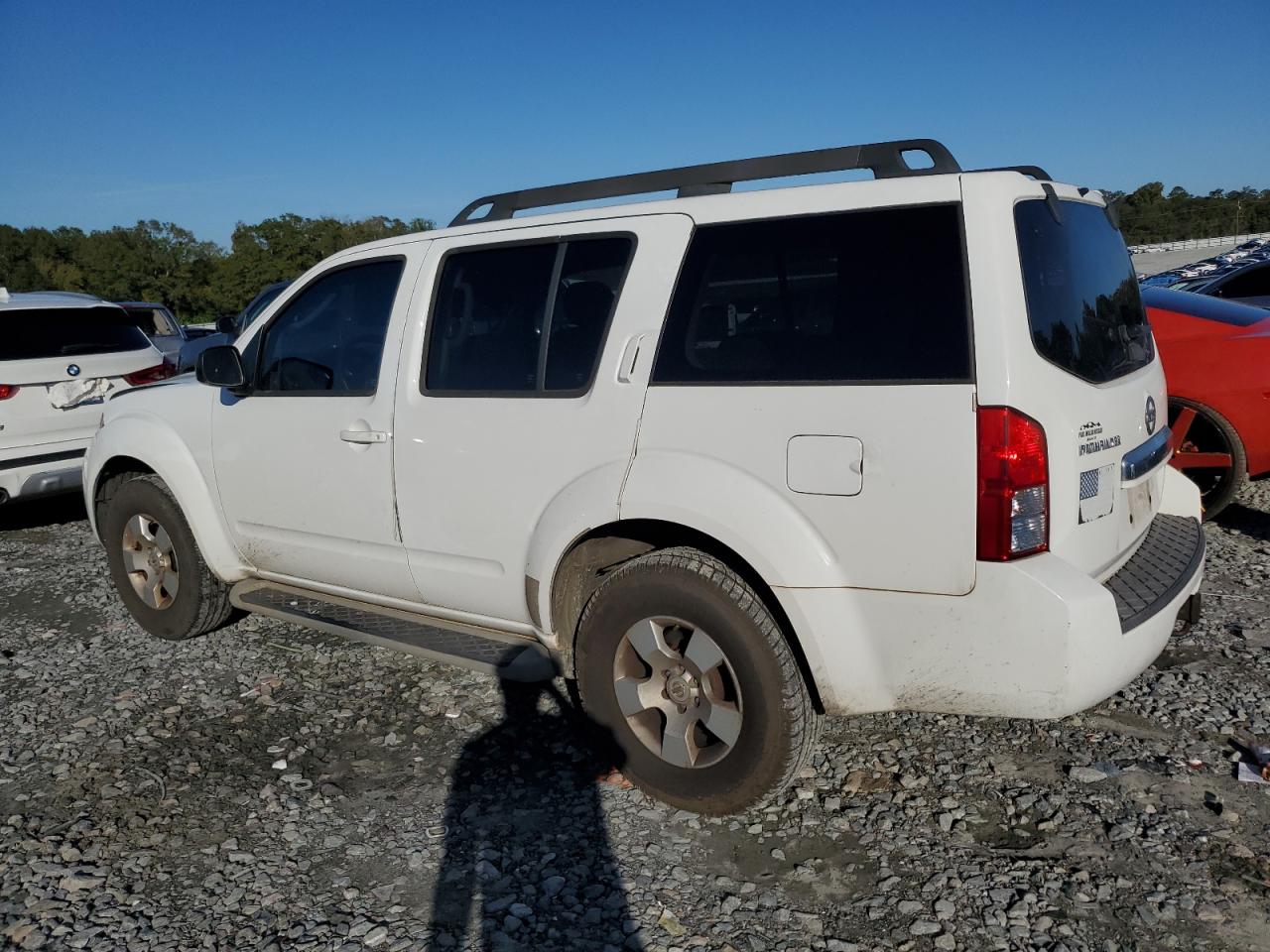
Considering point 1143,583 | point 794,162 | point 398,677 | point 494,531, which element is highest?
point 794,162

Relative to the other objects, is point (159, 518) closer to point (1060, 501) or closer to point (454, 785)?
point (454, 785)

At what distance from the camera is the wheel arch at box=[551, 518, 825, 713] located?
309 cm

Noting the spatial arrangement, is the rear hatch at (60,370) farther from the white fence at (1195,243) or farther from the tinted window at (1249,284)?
the white fence at (1195,243)

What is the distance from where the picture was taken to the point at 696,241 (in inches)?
126

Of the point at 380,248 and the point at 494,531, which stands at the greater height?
the point at 380,248

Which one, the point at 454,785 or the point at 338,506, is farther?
the point at 338,506

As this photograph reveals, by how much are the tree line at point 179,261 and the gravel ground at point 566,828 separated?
261 ft

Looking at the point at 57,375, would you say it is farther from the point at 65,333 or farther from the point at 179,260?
the point at 179,260

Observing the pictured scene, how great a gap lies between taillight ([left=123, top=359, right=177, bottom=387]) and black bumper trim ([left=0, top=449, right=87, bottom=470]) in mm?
730

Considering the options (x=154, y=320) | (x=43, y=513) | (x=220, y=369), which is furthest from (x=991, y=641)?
(x=154, y=320)

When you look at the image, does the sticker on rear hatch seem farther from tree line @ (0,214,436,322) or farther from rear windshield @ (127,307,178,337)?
tree line @ (0,214,436,322)

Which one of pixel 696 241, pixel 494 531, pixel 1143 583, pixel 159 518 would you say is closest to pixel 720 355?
pixel 696 241

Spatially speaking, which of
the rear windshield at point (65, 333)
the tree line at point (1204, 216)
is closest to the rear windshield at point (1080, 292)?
the rear windshield at point (65, 333)

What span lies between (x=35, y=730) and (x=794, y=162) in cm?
378
